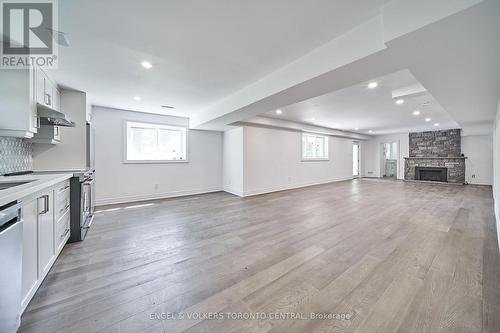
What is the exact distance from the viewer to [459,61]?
1.85 meters

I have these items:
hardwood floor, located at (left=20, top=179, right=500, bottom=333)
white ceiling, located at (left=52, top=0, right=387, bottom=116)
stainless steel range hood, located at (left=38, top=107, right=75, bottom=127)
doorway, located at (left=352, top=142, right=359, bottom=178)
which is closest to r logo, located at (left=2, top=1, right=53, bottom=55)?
white ceiling, located at (left=52, top=0, right=387, bottom=116)

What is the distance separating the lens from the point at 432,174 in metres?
8.79

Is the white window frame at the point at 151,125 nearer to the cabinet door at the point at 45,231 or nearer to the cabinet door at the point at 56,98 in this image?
the cabinet door at the point at 56,98

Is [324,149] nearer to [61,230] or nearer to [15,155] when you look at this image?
[61,230]

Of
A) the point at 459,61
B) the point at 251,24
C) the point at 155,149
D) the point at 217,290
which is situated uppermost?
the point at 251,24

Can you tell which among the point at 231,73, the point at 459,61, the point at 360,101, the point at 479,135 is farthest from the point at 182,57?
the point at 479,135

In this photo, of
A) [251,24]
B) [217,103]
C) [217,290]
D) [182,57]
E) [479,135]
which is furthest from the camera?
[479,135]

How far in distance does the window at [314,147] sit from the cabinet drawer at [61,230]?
23.0 feet

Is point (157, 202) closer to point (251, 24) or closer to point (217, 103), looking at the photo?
point (217, 103)

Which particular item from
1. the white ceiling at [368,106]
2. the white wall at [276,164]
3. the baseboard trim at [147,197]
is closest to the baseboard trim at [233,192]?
the white wall at [276,164]

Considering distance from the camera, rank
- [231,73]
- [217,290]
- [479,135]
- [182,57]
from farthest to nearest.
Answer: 1. [479,135]
2. [231,73]
3. [182,57]
4. [217,290]

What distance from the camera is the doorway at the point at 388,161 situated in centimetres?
1053

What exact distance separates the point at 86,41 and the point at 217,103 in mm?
2458

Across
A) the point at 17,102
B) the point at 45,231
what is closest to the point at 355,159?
the point at 45,231
